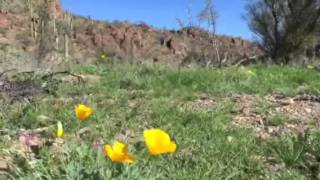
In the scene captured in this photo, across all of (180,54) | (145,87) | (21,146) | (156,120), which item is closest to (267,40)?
(180,54)

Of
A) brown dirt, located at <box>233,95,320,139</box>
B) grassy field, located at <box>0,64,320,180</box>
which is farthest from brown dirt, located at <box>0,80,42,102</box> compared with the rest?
brown dirt, located at <box>233,95,320,139</box>

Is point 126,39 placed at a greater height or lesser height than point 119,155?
greater

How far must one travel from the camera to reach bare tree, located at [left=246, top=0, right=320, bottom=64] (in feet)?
76.9

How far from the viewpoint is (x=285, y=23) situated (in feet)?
78.4

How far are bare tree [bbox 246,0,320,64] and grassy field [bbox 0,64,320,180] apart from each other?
15.8 metres

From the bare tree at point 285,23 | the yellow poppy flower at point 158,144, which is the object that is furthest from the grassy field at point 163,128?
the bare tree at point 285,23

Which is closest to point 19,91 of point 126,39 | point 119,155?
point 119,155

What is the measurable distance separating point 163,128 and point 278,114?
3.41ft

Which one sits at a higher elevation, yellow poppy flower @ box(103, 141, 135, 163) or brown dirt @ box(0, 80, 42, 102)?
brown dirt @ box(0, 80, 42, 102)

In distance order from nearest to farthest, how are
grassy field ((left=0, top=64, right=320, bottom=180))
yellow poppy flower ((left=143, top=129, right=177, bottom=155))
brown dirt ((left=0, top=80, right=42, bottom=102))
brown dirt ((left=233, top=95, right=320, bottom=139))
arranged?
yellow poppy flower ((left=143, top=129, right=177, bottom=155)) → grassy field ((left=0, top=64, right=320, bottom=180)) → brown dirt ((left=233, top=95, right=320, bottom=139)) → brown dirt ((left=0, top=80, right=42, bottom=102))

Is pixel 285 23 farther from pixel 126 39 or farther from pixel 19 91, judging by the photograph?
pixel 19 91

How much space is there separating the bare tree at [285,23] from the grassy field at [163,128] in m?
15.8

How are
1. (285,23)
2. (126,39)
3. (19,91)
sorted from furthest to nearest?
(126,39)
(285,23)
(19,91)

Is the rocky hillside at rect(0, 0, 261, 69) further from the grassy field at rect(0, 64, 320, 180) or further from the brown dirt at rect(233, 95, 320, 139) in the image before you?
the brown dirt at rect(233, 95, 320, 139)
